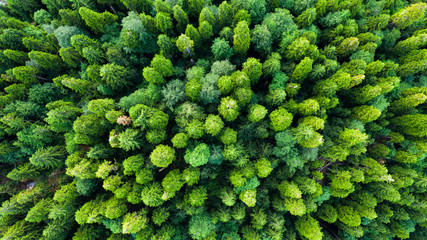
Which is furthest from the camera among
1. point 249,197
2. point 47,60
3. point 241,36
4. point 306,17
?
point 306,17

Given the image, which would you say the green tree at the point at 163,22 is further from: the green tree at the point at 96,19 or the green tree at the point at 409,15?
the green tree at the point at 409,15

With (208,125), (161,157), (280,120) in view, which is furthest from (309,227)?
(161,157)

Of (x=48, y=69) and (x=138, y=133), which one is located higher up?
(x=48, y=69)

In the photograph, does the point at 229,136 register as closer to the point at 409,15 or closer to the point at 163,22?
the point at 163,22

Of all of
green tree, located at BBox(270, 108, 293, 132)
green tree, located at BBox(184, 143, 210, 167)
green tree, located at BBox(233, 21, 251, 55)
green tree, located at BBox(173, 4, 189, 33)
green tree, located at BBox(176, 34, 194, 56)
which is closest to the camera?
green tree, located at BBox(184, 143, 210, 167)

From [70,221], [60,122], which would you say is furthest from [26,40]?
[70,221]

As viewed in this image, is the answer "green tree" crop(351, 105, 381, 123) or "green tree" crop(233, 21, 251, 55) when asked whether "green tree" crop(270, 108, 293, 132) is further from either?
"green tree" crop(351, 105, 381, 123)

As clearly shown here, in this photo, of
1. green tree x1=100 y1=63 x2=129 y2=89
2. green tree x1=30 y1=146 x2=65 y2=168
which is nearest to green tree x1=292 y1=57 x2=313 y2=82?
green tree x1=100 y1=63 x2=129 y2=89

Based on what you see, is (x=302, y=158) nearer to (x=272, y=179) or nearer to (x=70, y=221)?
(x=272, y=179)
